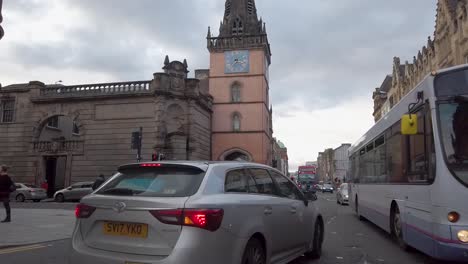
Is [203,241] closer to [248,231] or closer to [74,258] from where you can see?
[248,231]

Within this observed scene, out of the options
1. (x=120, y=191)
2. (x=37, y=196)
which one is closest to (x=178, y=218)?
(x=120, y=191)

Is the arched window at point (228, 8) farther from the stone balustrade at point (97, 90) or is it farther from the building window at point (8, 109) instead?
the building window at point (8, 109)

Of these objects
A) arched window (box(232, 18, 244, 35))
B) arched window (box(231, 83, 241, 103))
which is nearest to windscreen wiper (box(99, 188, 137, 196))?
arched window (box(231, 83, 241, 103))

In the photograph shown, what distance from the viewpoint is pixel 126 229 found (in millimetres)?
4113

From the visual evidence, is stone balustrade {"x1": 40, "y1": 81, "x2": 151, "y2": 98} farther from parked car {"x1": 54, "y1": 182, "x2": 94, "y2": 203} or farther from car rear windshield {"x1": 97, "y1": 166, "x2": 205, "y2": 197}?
car rear windshield {"x1": 97, "y1": 166, "x2": 205, "y2": 197}

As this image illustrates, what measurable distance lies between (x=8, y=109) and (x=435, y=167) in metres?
39.5

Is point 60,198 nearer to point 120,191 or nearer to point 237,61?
point 120,191

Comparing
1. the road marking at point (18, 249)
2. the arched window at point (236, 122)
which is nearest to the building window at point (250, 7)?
the arched window at point (236, 122)

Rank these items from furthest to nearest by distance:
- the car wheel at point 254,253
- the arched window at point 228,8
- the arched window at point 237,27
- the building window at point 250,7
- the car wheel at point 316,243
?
the arched window at point 228,8
the building window at point 250,7
the arched window at point 237,27
the car wheel at point 316,243
the car wheel at point 254,253

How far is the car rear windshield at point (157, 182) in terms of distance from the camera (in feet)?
13.9

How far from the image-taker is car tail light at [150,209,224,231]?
3.88m

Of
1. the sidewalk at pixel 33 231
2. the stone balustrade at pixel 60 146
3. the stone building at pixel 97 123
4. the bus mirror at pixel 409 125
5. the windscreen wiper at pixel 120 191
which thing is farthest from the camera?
the stone balustrade at pixel 60 146

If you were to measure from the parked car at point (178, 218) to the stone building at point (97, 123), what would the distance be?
2842cm

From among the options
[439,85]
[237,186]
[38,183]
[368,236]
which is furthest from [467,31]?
[38,183]
